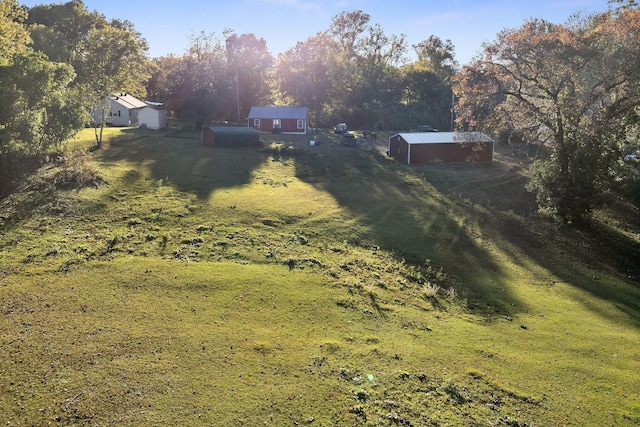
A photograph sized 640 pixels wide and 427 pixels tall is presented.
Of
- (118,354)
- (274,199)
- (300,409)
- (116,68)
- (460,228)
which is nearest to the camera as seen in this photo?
(300,409)

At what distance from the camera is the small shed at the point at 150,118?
6247cm

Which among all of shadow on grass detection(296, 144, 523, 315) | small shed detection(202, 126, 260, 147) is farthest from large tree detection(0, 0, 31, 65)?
shadow on grass detection(296, 144, 523, 315)

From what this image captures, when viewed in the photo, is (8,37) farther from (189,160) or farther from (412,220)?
(412,220)

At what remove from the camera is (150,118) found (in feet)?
207

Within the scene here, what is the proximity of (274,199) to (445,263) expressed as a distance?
12930 mm

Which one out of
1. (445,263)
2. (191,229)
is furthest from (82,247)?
(445,263)

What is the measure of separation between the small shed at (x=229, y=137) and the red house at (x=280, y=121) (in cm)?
1455

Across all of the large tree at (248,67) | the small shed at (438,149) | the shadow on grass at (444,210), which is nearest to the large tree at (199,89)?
the large tree at (248,67)

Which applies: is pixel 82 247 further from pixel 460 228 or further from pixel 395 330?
pixel 460 228

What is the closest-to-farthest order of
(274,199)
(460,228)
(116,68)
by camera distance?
(460,228) → (274,199) → (116,68)

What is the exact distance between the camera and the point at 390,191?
118 feet

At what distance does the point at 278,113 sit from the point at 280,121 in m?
1.37

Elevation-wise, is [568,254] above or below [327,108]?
below

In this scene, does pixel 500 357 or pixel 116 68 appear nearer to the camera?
pixel 500 357
